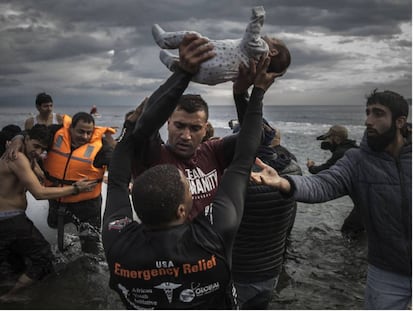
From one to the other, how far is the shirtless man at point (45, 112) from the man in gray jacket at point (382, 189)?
221 inches

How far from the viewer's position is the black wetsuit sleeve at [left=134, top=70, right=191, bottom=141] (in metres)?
2.11

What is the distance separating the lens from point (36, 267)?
16.9 ft

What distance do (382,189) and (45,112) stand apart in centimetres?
637

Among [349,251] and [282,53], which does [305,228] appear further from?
[282,53]

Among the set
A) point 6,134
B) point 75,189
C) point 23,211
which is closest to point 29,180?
point 23,211

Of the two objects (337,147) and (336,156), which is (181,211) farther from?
(337,147)

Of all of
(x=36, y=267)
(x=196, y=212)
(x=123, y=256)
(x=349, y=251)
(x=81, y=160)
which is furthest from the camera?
(x=349, y=251)

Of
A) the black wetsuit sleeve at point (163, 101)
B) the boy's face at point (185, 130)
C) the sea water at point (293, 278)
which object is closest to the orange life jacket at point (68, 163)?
the sea water at point (293, 278)

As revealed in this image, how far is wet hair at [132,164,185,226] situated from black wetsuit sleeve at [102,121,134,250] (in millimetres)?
195

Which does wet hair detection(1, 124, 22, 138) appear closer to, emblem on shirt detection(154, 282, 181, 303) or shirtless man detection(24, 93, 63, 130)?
shirtless man detection(24, 93, 63, 130)

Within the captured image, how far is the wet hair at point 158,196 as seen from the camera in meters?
1.90

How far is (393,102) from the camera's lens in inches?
121

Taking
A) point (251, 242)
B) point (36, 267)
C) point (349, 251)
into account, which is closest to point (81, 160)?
point (36, 267)

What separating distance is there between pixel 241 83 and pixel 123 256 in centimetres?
114
